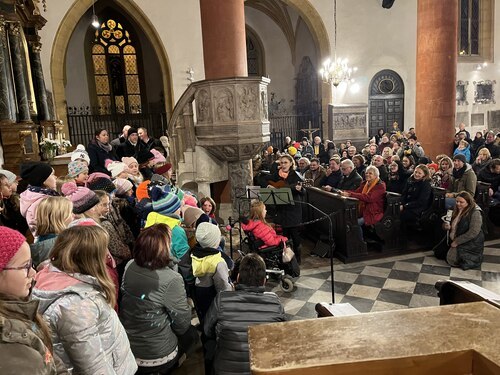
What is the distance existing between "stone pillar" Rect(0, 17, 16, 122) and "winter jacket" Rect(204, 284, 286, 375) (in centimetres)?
760

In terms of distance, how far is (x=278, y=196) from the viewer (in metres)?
5.47

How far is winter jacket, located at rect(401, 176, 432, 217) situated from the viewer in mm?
6113

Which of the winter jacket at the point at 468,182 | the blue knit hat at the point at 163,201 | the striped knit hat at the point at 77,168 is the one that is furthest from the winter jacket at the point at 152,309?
the winter jacket at the point at 468,182

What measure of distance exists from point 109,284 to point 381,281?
168 inches

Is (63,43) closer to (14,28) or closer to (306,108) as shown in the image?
(14,28)

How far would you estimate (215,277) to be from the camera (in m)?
3.08

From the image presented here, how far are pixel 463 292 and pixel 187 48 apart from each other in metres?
13.6

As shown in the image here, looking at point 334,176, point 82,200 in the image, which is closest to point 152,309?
point 82,200

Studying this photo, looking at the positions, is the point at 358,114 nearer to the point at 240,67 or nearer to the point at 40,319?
the point at 240,67

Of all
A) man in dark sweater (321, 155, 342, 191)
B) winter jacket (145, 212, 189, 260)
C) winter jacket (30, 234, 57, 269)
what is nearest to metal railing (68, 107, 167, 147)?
man in dark sweater (321, 155, 342, 191)

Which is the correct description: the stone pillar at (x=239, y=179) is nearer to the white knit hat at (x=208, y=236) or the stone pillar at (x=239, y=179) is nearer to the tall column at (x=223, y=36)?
the tall column at (x=223, y=36)

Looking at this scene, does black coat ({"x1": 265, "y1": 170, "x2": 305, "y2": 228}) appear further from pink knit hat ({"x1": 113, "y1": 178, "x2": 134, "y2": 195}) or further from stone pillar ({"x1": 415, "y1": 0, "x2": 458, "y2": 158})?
stone pillar ({"x1": 415, "y1": 0, "x2": 458, "y2": 158})

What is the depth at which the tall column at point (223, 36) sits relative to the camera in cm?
792

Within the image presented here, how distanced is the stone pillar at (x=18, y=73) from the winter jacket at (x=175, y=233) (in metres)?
7.12
